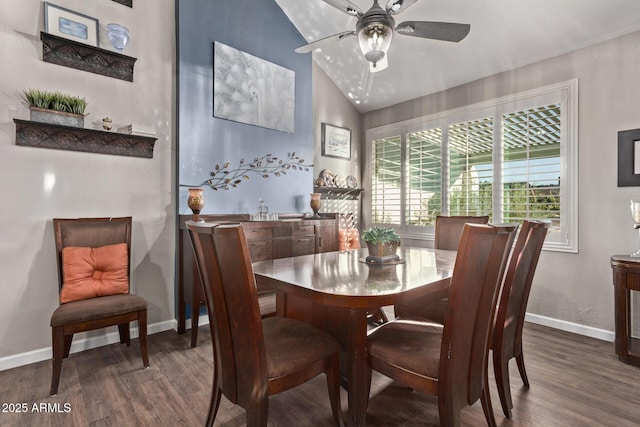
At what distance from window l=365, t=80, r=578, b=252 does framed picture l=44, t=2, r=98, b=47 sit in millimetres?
3670

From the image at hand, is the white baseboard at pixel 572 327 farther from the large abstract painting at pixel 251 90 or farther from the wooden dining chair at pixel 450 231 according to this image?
the large abstract painting at pixel 251 90

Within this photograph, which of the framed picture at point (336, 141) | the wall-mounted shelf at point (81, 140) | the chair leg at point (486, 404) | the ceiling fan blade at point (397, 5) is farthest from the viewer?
the framed picture at point (336, 141)

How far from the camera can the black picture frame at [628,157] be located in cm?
285

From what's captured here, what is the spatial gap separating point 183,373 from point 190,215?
1428 mm

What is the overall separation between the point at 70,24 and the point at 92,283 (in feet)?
6.91

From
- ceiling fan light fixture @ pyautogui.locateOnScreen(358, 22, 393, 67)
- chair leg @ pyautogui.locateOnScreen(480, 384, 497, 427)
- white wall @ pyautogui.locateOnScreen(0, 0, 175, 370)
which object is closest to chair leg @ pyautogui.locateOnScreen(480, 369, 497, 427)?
chair leg @ pyautogui.locateOnScreen(480, 384, 497, 427)

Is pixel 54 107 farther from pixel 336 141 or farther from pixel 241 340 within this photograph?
pixel 336 141

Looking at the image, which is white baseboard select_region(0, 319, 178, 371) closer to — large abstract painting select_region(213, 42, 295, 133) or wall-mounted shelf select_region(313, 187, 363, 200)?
large abstract painting select_region(213, 42, 295, 133)

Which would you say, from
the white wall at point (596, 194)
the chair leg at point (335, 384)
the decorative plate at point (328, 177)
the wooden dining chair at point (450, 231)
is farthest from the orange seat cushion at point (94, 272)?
the white wall at point (596, 194)

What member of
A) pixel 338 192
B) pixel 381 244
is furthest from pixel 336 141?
pixel 381 244

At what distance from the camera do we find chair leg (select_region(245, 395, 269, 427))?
1351 millimetres

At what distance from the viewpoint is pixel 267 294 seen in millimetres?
3324

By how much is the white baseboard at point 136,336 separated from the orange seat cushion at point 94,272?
0.64m

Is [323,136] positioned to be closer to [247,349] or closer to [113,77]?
[113,77]
